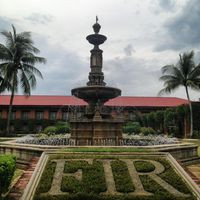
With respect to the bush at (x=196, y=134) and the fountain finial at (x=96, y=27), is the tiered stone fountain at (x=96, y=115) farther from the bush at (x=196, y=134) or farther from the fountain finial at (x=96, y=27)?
the bush at (x=196, y=134)

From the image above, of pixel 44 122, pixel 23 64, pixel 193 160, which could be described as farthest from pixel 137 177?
pixel 44 122

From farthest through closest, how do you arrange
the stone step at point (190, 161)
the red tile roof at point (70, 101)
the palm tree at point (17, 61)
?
the red tile roof at point (70, 101)
the palm tree at point (17, 61)
the stone step at point (190, 161)

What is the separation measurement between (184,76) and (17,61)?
17423 mm

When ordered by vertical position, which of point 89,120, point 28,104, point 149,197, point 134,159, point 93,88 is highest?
point 28,104

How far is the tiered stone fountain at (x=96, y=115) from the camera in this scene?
1530 centimetres

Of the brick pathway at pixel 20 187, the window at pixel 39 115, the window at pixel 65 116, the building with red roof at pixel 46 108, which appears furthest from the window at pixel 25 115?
the brick pathway at pixel 20 187

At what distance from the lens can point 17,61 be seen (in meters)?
32.1

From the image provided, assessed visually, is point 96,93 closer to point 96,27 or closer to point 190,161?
point 96,27

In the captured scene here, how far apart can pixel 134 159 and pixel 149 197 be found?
7.32 ft

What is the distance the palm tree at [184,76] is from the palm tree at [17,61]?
13.4m

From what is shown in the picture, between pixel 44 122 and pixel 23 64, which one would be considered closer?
pixel 23 64

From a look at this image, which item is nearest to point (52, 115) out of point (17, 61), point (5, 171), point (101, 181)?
point (17, 61)

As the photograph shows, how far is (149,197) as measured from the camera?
23.8 ft

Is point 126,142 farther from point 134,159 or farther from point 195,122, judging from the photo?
point 195,122
